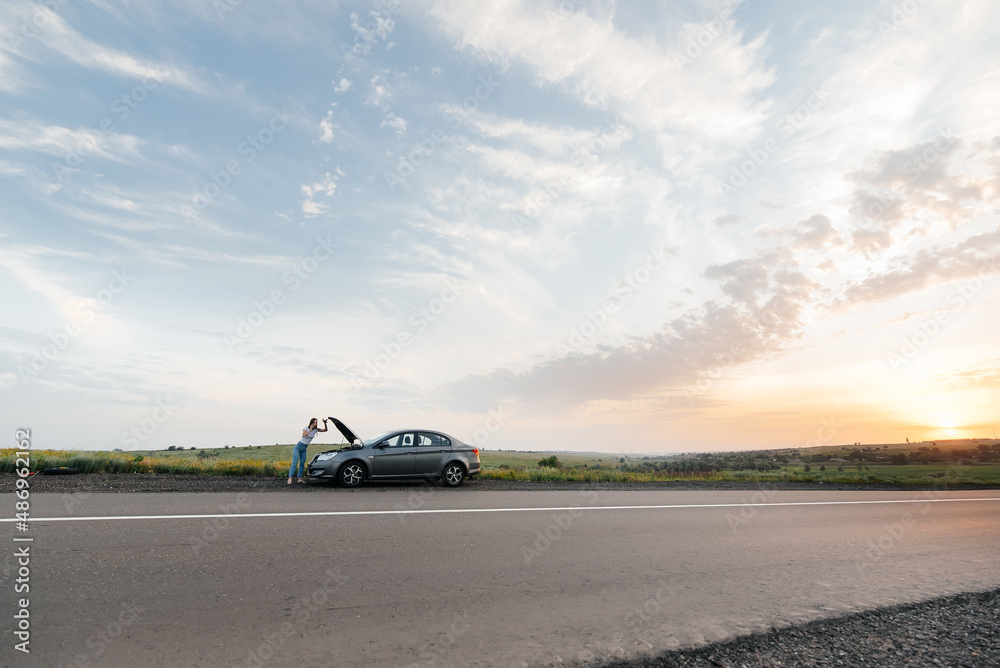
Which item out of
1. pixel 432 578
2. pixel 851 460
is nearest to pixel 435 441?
pixel 432 578

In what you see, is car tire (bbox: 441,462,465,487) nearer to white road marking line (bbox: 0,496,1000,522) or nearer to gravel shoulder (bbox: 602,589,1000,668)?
white road marking line (bbox: 0,496,1000,522)

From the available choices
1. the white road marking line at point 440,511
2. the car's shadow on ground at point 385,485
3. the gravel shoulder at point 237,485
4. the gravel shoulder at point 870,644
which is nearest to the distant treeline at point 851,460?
the gravel shoulder at point 237,485

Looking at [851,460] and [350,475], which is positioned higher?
[350,475]

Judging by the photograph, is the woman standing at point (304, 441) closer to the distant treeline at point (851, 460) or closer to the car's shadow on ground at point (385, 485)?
the car's shadow on ground at point (385, 485)

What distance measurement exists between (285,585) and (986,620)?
6933 mm

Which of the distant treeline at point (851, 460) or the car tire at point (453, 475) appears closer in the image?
the car tire at point (453, 475)

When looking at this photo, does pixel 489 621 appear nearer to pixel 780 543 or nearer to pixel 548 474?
pixel 780 543

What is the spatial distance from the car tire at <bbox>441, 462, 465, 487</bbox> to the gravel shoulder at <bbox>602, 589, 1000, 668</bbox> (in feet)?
37.9

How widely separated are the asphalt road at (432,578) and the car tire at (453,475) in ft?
15.7

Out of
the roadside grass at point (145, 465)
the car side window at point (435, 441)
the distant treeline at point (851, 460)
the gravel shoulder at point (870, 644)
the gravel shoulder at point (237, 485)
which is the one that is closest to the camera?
the gravel shoulder at point (870, 644)

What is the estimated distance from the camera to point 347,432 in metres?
15.4

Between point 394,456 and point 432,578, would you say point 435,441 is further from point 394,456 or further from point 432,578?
point 432,578

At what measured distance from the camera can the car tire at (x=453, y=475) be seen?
1556 centimetres

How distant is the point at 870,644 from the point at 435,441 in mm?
12583
